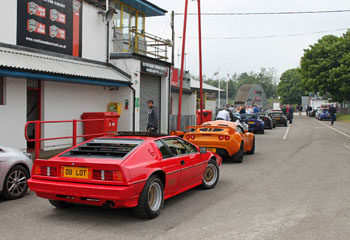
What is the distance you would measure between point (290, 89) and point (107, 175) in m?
102

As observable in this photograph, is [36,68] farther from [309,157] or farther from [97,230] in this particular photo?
[309,157]

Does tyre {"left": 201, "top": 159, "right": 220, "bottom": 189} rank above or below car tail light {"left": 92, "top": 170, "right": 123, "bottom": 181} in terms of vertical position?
below

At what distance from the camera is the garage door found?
60.2 ft

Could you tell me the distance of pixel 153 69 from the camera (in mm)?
18859

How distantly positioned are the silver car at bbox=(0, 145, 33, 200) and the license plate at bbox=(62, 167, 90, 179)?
1833mm

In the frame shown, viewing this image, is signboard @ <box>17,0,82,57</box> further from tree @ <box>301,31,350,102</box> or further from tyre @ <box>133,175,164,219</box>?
tree @ <box>301,31,350,102</box>

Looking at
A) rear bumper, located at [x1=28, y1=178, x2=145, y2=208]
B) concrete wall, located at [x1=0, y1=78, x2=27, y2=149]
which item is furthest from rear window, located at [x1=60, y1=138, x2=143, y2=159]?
concrete wall, located at [x1=0, y1=78, x2=27, y2=149]

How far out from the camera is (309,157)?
12602 mm

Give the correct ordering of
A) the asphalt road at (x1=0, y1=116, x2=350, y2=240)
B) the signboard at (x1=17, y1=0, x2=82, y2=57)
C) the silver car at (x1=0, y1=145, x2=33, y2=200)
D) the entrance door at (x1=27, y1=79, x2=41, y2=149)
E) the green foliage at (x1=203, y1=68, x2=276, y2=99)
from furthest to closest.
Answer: the green foliage at (x1=203, y1=68, x2=276, y2=99), the entrance door at (x1=27, y1=79, x2=41, y2=149), the signboard at (x1=17, y1=0, x2=82, y2=57), the silver car at (x1=0, y1=145, x2=33, y2=200), the asphalt road at (x1=0, y1=116, x2=350, y2=240)

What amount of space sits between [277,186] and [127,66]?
1076cm

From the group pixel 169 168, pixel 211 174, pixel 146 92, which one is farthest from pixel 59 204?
pixel 146 92

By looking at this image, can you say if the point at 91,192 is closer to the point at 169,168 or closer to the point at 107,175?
the point at 107,175

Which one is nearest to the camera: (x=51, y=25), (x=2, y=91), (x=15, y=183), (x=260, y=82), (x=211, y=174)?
(x=15, y=183)

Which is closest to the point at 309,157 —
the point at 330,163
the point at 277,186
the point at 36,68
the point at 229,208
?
the point at 330,163
